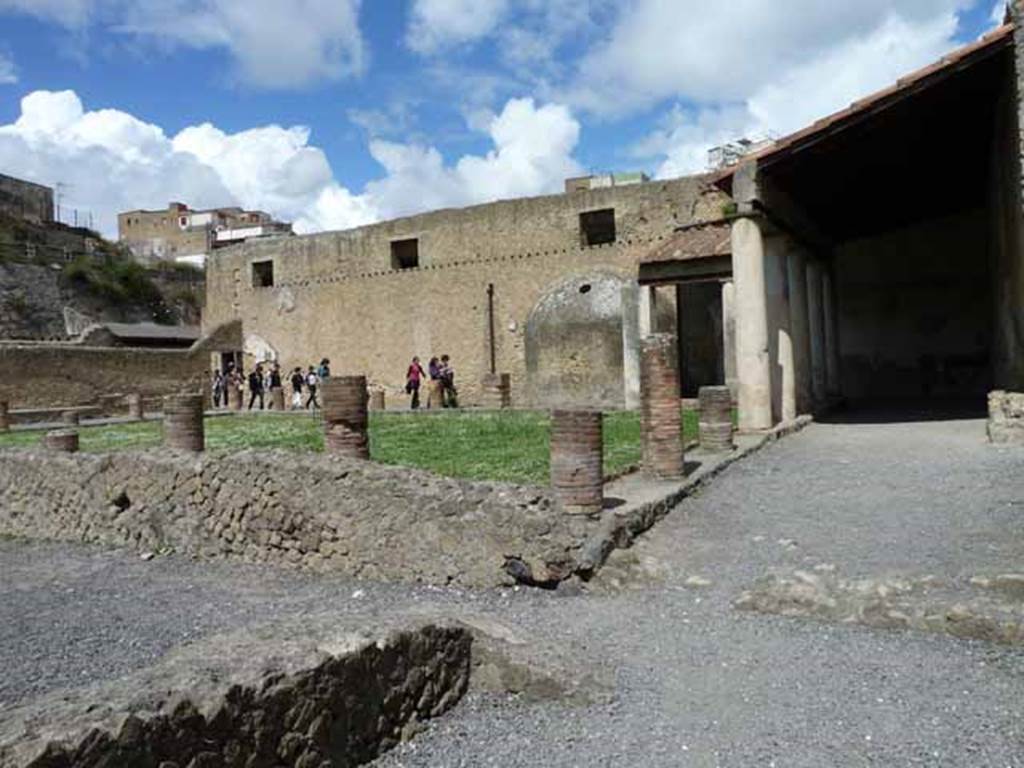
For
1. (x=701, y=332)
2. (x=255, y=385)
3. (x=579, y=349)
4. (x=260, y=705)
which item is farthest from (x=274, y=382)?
(x=260, y=705)

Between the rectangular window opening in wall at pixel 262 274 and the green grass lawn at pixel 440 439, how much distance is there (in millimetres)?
10024

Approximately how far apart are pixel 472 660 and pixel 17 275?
34.4 metres

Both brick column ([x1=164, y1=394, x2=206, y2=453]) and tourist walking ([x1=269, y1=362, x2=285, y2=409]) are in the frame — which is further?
tourist walking ([x1=269, y1=362, x2=285, y2=409])

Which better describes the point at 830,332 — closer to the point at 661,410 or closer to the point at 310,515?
the point at 661,410

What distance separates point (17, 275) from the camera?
32344 mm

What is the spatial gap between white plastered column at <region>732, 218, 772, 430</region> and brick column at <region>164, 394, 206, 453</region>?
6.49 metres

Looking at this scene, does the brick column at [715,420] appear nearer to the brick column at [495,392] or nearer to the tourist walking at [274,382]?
the brick column at [495,392]

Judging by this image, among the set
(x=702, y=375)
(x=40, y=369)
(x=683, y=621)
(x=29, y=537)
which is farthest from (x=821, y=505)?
(x=40, y=369)

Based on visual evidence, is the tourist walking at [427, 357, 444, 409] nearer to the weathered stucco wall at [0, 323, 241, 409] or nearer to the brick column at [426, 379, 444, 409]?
the brick column at [426, 379, 444, 409]

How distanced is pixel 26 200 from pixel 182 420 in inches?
1406

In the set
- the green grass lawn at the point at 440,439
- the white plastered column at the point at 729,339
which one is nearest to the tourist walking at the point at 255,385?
the green grass lawn at the point at 440,439

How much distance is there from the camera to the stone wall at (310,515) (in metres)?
5.52

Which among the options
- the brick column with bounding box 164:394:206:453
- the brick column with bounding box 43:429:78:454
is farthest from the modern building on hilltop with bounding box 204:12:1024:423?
the brick column with bounding box 43:429:78:454

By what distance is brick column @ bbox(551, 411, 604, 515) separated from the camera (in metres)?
5.79
